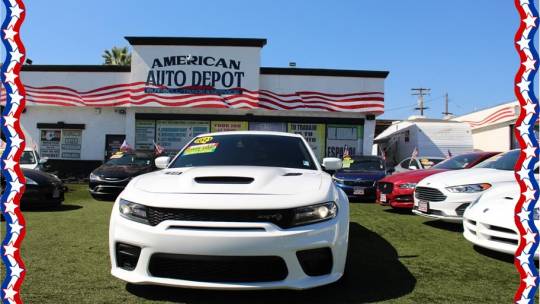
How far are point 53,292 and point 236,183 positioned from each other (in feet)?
5.62

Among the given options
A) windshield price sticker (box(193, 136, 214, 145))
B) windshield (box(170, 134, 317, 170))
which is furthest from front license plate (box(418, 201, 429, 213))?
windshield price sticker (box(193, 136, 214, 145))

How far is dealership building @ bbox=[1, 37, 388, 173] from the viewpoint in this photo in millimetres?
17734

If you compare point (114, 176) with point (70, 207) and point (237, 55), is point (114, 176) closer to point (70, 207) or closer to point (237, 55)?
point (70, 207)

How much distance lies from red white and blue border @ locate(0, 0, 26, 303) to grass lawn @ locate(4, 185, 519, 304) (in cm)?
116

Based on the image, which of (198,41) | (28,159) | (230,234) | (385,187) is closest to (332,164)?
(230,234)

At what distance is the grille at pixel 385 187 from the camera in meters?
8.27

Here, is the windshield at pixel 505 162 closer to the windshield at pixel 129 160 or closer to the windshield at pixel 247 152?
the windshield at pixel 247 152

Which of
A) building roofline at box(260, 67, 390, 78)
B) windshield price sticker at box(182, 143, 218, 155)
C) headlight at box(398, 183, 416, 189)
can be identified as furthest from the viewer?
building roofline at box(260, 67, 390, 78)

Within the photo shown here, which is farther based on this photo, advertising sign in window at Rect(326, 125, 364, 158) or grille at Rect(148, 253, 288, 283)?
advertising sign in window at Rect(326, 125, 364, 158)

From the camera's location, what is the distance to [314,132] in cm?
1812

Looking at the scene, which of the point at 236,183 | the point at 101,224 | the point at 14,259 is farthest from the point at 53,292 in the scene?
the point at 101,224

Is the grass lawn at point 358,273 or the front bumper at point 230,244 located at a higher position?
the front bumper at point 230,244

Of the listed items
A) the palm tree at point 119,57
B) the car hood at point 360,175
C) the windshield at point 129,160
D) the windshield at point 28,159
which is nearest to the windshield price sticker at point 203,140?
the car hood at point 360,175

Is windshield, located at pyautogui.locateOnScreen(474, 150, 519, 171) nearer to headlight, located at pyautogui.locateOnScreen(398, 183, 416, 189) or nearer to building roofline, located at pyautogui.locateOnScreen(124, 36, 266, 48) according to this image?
headlight, located at pyautogui.locateOnScreen(398, 183, 416, 189)
